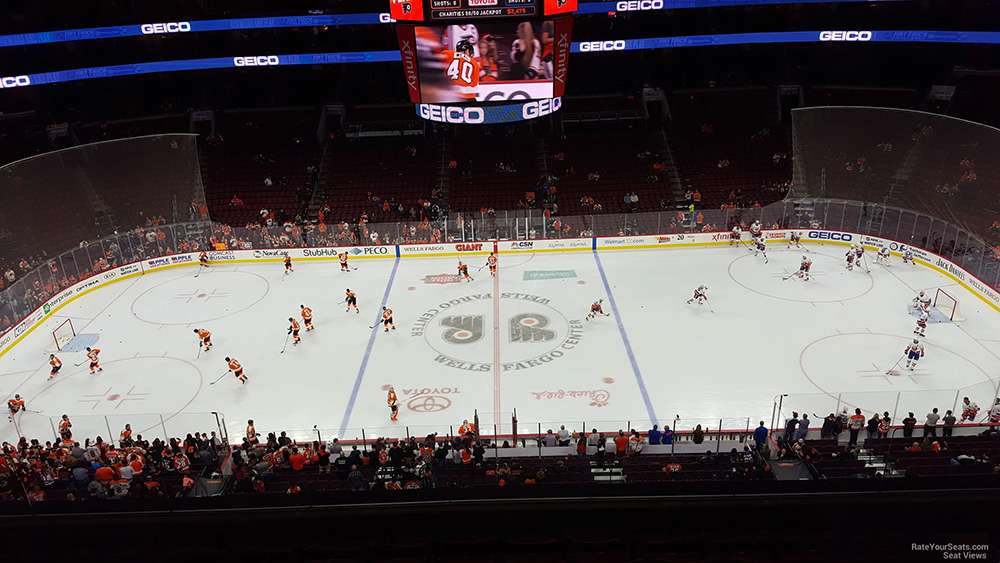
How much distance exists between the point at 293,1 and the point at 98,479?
102 feet

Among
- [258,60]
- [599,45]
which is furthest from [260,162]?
[599,45]

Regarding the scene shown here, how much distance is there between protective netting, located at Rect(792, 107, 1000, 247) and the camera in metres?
27.5

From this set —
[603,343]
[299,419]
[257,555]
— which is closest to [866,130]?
[603,343]

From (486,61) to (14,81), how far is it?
22761 millimetres

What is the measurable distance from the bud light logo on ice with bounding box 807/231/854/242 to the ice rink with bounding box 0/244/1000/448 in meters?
1.77

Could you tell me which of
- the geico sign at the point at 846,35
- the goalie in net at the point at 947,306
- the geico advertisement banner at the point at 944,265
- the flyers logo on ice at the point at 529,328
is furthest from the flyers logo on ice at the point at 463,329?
the geico sign at the point at 846,35

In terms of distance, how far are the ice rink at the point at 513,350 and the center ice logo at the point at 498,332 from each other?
0.08 m

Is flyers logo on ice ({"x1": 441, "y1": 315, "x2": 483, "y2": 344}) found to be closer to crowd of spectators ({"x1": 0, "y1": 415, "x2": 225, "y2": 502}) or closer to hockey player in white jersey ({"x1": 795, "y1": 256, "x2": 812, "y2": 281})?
crowd of spectators ({"x1": 0, "y1": 415, "x2": 225, "y2": 502})

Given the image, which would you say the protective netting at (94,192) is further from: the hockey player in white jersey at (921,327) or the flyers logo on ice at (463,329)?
the hockey player in white jersey at (921,327)

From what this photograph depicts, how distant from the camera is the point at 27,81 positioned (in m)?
31.4

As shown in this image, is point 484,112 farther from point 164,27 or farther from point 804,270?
point 164,27

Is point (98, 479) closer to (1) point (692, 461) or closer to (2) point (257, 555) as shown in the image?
(2) point (257, 555)

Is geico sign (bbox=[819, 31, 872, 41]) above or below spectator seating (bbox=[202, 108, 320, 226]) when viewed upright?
above

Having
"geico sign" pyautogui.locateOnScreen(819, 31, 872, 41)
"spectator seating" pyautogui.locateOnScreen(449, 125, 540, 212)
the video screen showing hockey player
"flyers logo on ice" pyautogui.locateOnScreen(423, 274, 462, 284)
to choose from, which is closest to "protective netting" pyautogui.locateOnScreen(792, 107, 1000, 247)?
"geico sign" pyautogui.locateOnScreen(819, 31, 872, 41)
